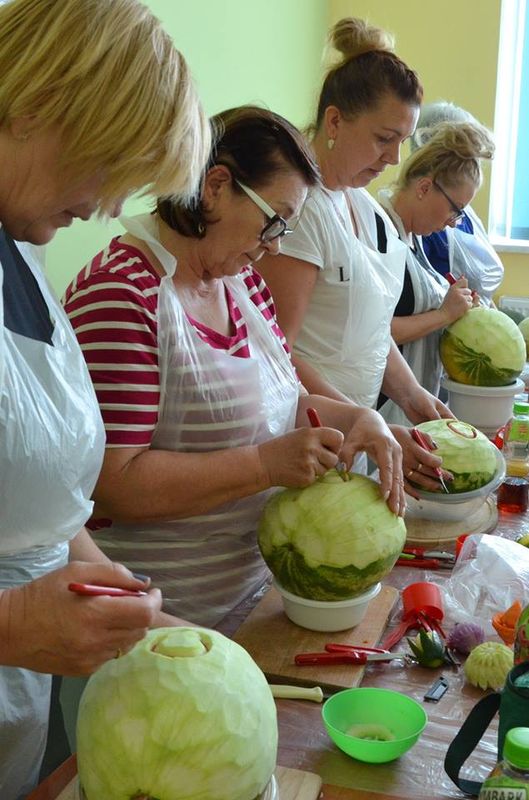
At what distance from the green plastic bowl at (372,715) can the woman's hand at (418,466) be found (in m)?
0.77

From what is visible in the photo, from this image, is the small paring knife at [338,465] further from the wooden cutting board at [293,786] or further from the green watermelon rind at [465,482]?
the wooden cutting board at [293,786]

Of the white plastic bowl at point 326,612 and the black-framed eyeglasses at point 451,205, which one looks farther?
the black-framed eyeglasses at point 451,205

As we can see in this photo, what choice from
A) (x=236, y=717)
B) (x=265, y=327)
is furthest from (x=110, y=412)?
(x=236, y=717)

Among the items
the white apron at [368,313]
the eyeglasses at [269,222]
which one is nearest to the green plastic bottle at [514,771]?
the eyeglasses at [269,222]

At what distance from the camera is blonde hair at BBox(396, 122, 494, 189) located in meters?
2.95

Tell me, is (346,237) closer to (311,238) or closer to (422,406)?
(311,238)

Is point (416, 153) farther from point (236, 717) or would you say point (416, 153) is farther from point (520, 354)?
point (236, 717)

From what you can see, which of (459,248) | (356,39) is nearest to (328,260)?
(356,39)

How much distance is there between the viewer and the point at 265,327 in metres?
1.84

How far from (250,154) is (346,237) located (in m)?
0.73

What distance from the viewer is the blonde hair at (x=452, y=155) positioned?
295cm

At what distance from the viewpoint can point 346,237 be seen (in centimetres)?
229

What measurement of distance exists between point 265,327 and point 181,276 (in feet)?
0.81

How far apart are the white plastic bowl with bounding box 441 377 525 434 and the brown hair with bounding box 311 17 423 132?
879 millimetres
